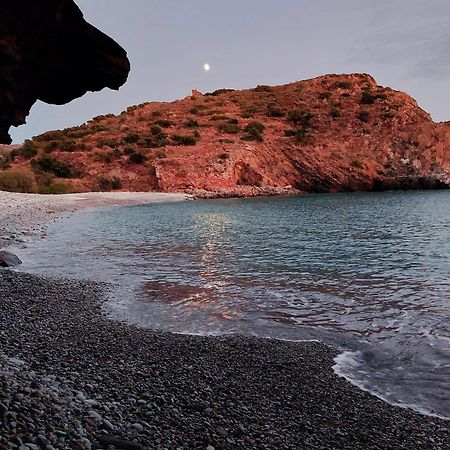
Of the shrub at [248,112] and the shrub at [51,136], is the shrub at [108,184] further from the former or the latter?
the shrub at [248,112]

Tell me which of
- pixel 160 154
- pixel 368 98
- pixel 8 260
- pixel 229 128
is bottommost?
pixel 8 260

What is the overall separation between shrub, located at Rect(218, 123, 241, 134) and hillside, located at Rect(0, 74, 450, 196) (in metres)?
0.19

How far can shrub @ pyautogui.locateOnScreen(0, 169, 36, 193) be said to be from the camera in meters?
53.5

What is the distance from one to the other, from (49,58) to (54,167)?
6127 centimetres

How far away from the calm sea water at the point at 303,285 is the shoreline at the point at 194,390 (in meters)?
0.69

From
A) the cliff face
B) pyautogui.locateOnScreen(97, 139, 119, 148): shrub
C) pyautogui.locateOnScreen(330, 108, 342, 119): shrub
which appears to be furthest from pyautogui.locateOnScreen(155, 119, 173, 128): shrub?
the cliff face

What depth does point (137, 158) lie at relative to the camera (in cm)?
6725

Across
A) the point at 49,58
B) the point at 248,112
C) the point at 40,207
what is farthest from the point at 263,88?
the point at 49,58

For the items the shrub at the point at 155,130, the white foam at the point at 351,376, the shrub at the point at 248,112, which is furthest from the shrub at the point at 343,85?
the white foam at the point at 351,376

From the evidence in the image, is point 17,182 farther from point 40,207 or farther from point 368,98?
point 368,98

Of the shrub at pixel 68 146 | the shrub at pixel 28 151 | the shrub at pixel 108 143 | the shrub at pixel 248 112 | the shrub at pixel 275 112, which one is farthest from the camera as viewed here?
the shrub at pixel 275 112

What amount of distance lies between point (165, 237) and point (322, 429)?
62.0ft

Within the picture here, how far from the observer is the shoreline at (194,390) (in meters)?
4.50

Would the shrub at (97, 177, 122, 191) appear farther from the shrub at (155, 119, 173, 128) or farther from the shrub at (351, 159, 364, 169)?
the shrub at (351, 159, 364, 169)
